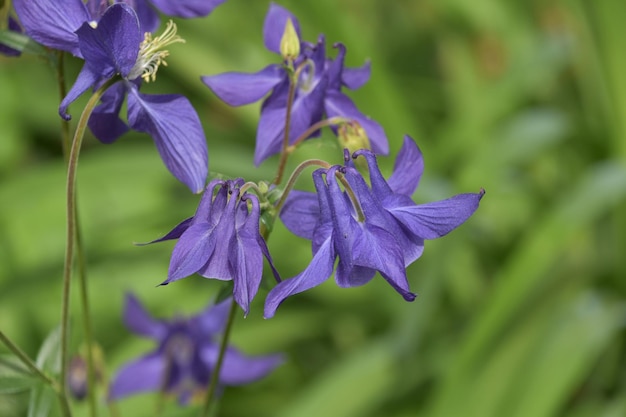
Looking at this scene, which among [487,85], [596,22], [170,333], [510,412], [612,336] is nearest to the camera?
[170,333]

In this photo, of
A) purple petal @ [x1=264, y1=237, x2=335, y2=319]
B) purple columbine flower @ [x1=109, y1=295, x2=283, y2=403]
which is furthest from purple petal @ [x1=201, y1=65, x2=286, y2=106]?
purple columbine flower @ [x1=109, y1=295, x2=283, y2=403]

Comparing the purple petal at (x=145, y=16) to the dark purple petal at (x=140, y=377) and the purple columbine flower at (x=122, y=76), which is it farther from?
the dark purple petal at (x=140, y=377)

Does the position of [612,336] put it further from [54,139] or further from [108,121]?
[54,139]

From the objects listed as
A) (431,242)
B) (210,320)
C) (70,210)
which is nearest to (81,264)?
(70,210)

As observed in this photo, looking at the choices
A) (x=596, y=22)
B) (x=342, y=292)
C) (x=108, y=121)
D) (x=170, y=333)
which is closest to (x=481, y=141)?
(x=596, y=22)

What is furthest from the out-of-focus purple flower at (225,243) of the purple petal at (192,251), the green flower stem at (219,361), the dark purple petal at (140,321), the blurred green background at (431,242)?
the blurred green background at (431,242)

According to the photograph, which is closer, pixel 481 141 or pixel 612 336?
pixel 612 336

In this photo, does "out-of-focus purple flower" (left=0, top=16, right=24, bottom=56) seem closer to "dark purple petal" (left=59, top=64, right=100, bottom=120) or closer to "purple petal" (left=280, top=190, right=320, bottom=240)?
"dark purple petal" (left=59, top=64, right=100, bottom=120)
